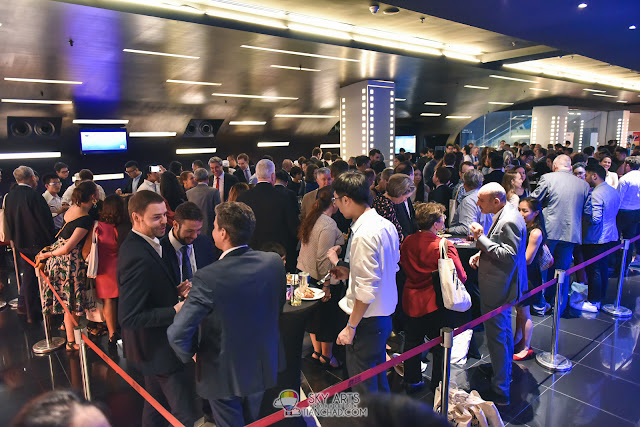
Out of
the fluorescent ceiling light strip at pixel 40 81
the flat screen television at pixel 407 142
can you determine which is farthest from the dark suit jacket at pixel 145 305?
the flat screen television at pixel 407 142

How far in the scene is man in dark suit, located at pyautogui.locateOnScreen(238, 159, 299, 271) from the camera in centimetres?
401

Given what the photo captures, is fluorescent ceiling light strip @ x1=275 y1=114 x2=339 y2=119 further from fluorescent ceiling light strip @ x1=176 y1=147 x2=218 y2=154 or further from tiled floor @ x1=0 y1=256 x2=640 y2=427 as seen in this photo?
tiled floor @ x1=0 y1=256 x2=640 y2=427

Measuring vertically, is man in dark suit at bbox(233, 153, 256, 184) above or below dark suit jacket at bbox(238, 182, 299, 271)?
above

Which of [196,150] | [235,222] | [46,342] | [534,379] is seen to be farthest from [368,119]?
[235,222]

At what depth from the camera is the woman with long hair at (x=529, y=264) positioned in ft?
11.7

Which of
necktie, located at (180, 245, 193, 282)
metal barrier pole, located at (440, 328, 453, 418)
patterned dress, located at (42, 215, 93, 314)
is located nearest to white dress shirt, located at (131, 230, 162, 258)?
necktie, located at (180, 245, 193, 282)

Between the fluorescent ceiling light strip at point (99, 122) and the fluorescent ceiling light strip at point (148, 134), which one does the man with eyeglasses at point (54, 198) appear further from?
the fluorescent ceiling light strip at point (148, 134)

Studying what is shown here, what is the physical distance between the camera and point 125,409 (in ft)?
10.4

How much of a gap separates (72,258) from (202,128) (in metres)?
9.24

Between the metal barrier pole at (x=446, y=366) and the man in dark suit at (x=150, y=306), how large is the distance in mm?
1475

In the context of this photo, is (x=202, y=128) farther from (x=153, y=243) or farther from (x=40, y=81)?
(x=153, y=243)

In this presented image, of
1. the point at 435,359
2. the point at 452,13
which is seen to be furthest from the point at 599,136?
the point at 435,359

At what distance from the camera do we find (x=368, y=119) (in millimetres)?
10125

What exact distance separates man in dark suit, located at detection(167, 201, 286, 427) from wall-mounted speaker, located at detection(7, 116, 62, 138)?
32.9 ft
